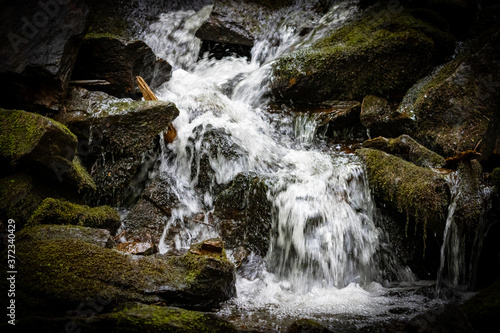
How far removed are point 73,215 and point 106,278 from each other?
1705mm

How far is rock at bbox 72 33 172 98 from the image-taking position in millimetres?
6461

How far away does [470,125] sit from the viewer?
228 inches

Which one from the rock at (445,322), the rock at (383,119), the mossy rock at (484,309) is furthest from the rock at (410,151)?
the rock at (445,322)

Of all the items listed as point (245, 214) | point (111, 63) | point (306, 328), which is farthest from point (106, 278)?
point (111, 63)

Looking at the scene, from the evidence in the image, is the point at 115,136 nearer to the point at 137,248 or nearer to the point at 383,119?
the point at 137,248

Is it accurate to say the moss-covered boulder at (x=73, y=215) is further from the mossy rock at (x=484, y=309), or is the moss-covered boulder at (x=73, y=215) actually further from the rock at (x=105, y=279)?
→ the mossy rock at (x=484, y=309)

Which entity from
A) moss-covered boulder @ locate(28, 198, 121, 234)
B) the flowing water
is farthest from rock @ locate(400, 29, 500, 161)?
moss-covered boulder @ locate(28, 198, 121, 234)

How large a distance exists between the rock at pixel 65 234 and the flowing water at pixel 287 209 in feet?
3.89

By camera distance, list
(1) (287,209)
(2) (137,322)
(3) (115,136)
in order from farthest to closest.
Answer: (3) (115,136) < (1) (287,209) < (2) (137,322)

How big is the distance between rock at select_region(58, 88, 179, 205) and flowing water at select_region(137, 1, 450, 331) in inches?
26.4

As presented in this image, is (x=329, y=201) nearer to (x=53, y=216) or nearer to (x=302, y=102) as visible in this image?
(x=302, y=102)

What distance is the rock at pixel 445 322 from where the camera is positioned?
2.50m

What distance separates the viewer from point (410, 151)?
5.47 meters

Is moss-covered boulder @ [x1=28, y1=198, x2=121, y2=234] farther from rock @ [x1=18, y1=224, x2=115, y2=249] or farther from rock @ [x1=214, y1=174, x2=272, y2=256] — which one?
rock @ [x1=214, y1=174, x2=272, y2=256]
